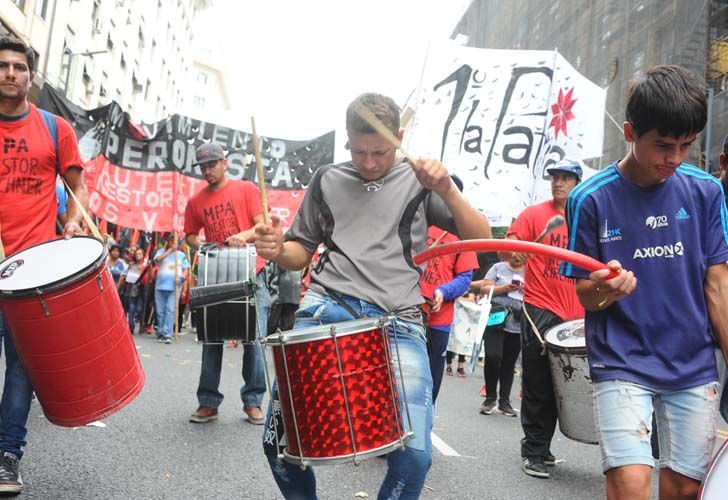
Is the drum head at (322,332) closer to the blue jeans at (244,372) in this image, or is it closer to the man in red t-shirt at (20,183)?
the man in red t-shirt at (20,183)

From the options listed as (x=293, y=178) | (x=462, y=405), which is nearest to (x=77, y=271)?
(x=462, y=405)

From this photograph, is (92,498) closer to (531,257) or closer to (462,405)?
(531,257)

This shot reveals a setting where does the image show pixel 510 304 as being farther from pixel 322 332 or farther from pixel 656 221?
pixel 322 332

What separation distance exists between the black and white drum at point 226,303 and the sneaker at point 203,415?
1.96 ft

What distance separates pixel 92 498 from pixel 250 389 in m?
2.20

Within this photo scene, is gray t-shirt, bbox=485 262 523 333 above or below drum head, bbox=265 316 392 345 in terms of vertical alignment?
below

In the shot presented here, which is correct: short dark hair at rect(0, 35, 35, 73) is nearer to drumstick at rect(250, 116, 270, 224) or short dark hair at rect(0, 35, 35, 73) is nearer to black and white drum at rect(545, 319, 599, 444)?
drumstick at rect(250, 116, 270, 224)

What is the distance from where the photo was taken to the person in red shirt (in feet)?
17.3

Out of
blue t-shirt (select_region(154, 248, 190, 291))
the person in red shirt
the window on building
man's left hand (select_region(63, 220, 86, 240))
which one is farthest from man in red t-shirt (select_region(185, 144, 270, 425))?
the window on building

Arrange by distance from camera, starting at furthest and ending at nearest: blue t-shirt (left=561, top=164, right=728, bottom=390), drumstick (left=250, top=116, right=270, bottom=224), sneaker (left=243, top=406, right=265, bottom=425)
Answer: sneaker (left=243, top=406, right=265, bottom=425)
blue t-shirt (left=561, top=164, right=728, bottom=390)
drumstick (left=250, top=116, right=270, bottom=224)

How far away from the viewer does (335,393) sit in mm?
2338

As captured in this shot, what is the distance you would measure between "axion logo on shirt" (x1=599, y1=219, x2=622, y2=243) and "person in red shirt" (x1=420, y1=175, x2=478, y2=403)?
2.42 metres

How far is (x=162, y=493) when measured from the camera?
357cm

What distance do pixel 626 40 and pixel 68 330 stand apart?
79.4 feet
